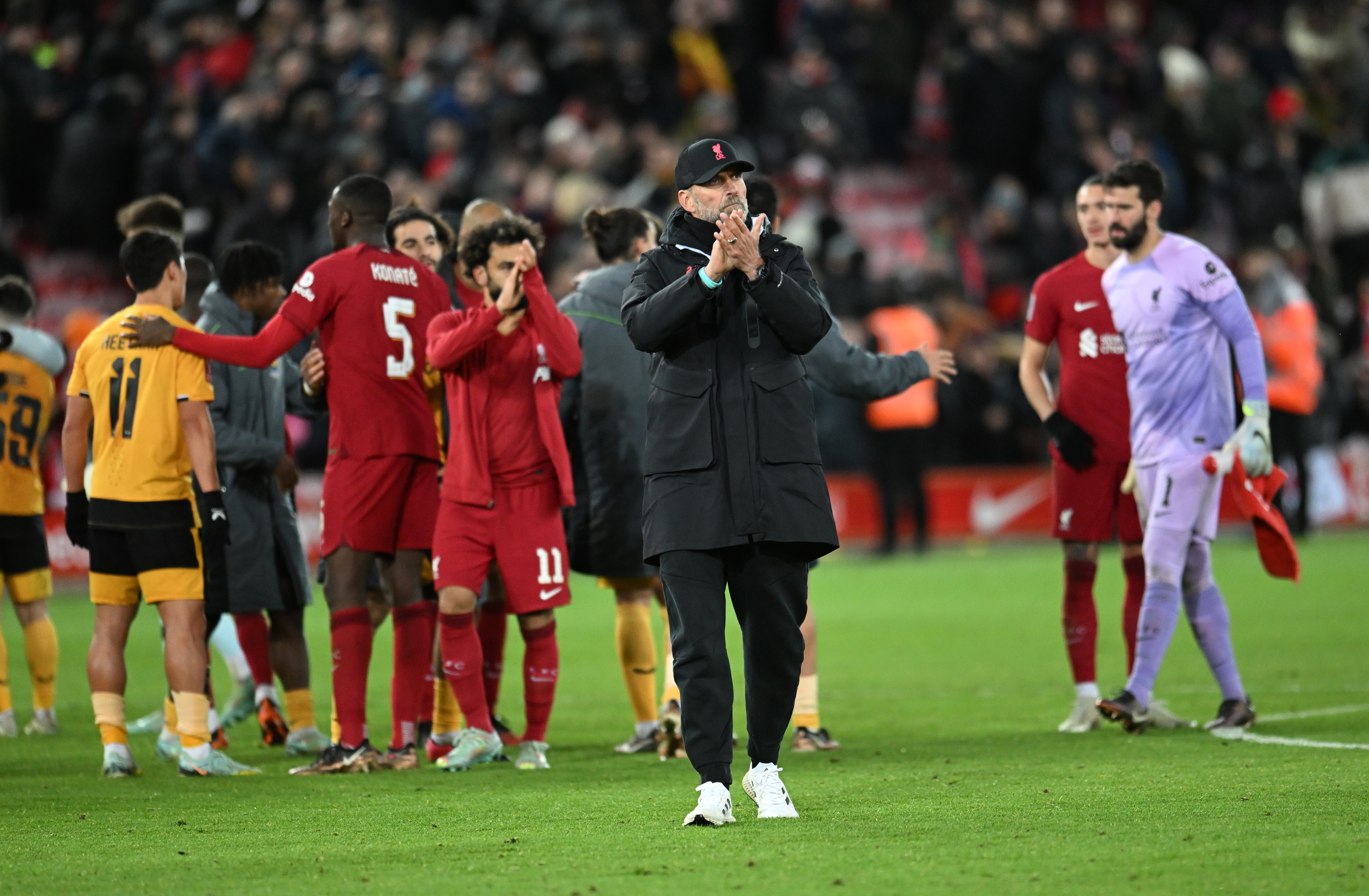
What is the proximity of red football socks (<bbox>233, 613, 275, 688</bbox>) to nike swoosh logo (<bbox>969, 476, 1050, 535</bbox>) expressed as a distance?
12.7m

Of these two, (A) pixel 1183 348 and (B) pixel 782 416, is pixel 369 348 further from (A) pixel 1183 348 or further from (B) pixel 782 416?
(A) pixel 1183 348

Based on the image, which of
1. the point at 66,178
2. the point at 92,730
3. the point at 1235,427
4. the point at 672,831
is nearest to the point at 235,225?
the point at 66,178

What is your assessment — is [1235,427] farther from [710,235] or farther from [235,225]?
[235,225]

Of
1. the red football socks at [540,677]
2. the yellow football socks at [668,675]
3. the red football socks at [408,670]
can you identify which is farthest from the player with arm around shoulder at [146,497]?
the yellow football socks at [668,675]

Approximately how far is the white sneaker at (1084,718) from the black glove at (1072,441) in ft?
3.77

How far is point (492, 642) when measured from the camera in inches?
338

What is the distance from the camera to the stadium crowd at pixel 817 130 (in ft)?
60.3

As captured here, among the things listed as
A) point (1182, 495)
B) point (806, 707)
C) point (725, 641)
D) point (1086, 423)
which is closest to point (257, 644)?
point (806, 707)

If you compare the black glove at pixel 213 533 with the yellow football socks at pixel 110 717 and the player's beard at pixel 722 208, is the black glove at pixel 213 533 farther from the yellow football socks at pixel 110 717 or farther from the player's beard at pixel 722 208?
the player's beard at pixel 722 208

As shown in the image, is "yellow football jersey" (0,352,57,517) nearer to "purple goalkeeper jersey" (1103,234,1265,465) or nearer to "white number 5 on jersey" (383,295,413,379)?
"white number 5 on jersey" (383,295,413,379)

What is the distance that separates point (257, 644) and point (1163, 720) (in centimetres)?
445

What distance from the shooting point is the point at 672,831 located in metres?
5.72

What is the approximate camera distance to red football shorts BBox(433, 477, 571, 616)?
24.6ft

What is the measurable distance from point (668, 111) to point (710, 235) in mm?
15975
